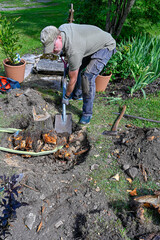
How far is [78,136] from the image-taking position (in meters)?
3.21

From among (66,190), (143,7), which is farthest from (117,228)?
(143,7)

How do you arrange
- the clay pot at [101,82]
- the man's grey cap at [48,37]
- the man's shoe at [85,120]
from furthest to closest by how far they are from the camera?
the clay pot at [101,82], the man's shoe at [85,120], the man's grey cap at [48,37]

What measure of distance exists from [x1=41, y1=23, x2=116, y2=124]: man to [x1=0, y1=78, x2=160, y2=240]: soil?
95 cm

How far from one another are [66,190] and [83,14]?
206 inches

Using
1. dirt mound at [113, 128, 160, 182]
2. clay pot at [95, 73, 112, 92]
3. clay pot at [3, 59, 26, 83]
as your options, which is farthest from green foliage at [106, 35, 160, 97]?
clay pot at [3, 59, 26, 83]

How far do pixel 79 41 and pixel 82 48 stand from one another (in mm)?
100

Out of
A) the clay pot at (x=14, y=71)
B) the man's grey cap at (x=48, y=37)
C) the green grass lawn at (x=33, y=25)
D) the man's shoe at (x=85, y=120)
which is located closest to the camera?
the man's grey cap at (x=48, y=37)

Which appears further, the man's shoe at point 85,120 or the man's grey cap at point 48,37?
the man's shoe at point 85,120

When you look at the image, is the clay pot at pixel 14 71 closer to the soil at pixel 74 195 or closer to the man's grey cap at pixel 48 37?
the soil at pixel 74 195

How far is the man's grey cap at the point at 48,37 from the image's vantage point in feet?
7.64

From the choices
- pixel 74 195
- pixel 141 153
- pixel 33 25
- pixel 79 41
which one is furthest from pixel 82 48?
pixel 33 25

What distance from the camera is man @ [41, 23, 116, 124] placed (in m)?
2.44

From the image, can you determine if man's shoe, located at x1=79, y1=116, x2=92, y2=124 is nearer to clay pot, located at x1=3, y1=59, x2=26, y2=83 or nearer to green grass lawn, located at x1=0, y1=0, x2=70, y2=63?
clay pot, located at x1=3, y1=59, x2=26, y2=83

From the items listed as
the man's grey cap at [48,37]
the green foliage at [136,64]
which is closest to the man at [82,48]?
the man's grey cap at [48,37]
